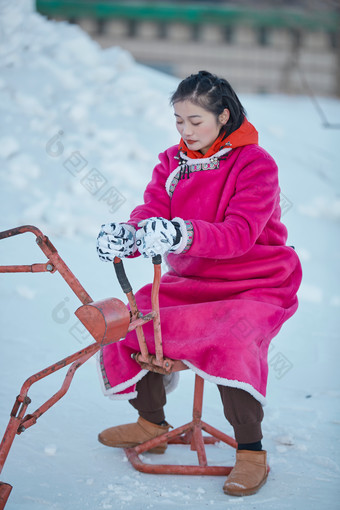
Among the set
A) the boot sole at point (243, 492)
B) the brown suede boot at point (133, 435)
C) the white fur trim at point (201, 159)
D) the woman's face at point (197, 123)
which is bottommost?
the boot sole at point (243, 492)

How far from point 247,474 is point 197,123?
0.97m

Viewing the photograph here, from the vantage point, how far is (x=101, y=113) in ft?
16.2

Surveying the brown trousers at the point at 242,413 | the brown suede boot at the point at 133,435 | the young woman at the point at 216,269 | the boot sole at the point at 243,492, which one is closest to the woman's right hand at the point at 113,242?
Answer: the young woman at the point at 216,269

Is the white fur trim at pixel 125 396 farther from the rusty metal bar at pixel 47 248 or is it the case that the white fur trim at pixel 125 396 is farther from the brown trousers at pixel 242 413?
the rusty metal bar at pixel 47 248

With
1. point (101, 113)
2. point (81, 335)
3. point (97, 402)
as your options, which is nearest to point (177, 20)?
point (101, 113)

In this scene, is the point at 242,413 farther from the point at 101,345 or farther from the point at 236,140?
the point at 236,140

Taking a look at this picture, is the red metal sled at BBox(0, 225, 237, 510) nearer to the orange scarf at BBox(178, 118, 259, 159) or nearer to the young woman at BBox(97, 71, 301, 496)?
the young woman at BBox(97, 71, 301, 496)

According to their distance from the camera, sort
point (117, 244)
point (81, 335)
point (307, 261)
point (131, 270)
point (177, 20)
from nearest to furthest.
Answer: point (117, 244), point (81, 335), point (131, 270), point (307, 261), point (177, 20)

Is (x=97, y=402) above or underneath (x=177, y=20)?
underneath

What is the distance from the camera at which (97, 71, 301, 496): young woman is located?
1585 millimetres

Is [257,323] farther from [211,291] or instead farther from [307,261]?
[307,261]

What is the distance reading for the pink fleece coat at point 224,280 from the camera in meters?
1.58

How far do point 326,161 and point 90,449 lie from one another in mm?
4127

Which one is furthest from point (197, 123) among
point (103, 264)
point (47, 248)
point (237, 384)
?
point (103, 264)
